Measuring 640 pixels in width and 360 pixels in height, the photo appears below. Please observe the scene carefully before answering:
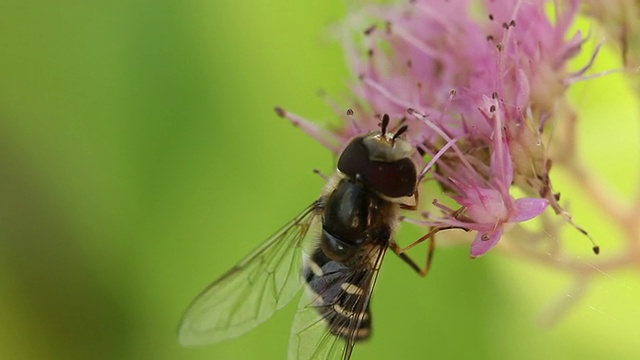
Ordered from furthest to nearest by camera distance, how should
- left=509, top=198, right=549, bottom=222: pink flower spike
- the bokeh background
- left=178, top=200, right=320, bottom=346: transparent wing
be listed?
the bokeh background → left=178, top=200, right=320, bottom=346: transparent wing → left=509, top=198, right=549, bottom=222: pink flower spike

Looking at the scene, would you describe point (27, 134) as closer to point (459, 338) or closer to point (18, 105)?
point (18, 105)

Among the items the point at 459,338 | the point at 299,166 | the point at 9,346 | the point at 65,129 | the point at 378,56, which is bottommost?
the point at 459,338

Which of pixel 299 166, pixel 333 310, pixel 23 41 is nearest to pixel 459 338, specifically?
pixel 299 166

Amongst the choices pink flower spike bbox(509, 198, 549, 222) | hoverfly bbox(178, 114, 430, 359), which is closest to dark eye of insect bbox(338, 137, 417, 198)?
hoverfly bbox(178, 114, 430, 359)

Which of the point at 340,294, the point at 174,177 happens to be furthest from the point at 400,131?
the point at 174,177

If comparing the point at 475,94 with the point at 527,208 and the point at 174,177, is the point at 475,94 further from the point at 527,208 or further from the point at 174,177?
the point at 174,177

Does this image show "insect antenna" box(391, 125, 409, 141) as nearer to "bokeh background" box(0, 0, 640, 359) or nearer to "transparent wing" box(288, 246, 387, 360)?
"transparent wing" box(288, 246, 387, 360)
